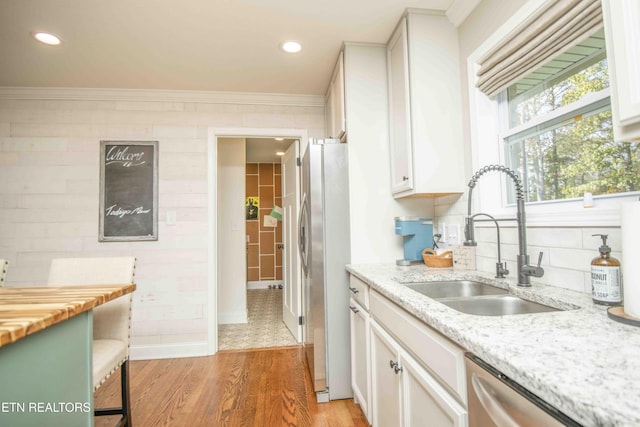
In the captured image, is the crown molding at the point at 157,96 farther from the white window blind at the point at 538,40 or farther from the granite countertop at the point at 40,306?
the granite countertop at the point at 40,306

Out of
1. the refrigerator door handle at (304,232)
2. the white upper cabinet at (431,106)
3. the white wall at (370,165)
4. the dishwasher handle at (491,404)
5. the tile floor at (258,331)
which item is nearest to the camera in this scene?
the dishwasher handle at (491,404)

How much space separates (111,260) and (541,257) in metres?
2.11

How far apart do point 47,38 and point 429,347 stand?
2903 millimetres

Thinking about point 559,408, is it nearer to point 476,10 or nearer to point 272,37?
point 476,10

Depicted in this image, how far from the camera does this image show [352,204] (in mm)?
2127

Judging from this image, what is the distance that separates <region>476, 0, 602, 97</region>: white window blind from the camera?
112 cm

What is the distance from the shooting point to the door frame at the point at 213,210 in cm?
283

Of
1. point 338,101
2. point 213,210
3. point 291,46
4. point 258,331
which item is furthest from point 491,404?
point 258,331

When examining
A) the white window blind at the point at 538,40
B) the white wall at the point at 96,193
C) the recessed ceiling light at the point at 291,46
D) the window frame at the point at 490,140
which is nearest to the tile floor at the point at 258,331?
the white wall at the point at 96,193

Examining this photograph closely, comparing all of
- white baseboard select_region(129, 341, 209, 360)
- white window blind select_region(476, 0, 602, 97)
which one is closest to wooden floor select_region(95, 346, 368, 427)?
white baseboard select_region(129, 341, 209, 360)

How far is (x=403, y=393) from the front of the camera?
116cm

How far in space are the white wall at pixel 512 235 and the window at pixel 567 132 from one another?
0.18 meters

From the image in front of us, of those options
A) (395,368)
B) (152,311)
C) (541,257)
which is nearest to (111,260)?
(152,311)

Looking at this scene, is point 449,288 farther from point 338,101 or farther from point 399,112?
point 338,101
